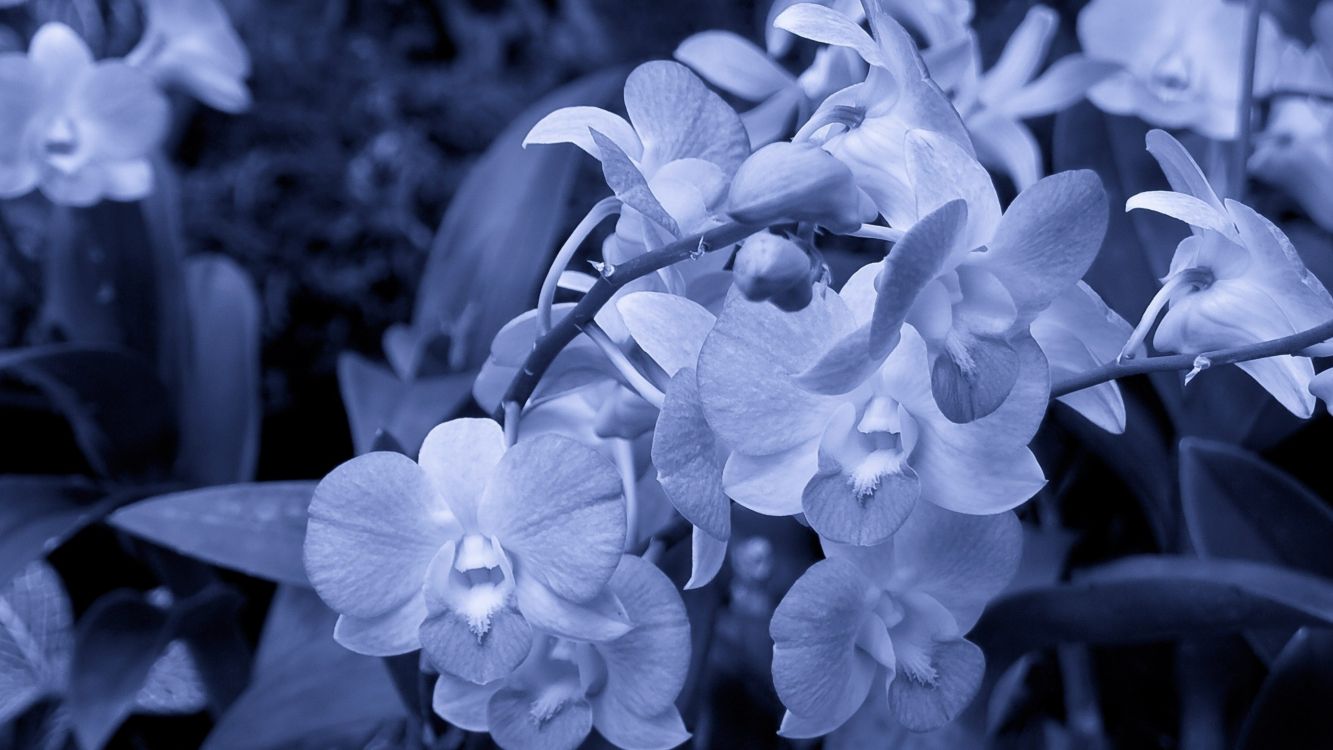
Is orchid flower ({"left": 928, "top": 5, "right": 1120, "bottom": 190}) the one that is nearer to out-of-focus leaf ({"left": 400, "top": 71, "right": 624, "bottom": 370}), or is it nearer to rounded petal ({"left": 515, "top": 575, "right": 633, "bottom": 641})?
out-of-focus leaf ({"left": 400, "top": 71, "right": 624, "bottom": 370})

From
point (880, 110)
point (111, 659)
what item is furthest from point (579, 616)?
point (111, 659)

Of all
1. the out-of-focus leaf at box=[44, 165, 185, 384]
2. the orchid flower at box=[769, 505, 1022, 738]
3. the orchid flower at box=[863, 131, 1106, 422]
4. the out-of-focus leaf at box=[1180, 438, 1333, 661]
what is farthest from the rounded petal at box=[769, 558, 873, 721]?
the out-of-focus leaf at box=[44, 165, 185, 384]

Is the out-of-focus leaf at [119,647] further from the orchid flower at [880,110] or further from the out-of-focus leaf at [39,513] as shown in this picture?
the orchid flower at [880,110]

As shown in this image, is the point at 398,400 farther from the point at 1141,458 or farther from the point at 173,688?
the point at 1141,458

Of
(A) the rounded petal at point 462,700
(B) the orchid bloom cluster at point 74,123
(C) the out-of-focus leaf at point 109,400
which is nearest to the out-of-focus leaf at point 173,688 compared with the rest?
(C) the out-of-focus leaf at point 109,400

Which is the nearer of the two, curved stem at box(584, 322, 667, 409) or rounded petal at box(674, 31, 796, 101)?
curved stem at box(584, 322, 667, 409)

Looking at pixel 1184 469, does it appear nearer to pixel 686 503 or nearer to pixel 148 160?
pixel 686 503

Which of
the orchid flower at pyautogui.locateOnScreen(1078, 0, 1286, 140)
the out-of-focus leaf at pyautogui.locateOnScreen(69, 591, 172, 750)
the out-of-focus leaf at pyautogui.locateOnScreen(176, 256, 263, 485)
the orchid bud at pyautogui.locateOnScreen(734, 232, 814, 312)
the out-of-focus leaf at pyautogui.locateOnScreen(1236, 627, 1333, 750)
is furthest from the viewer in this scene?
the out-of-focus leaf at pyautogui.locateOnScreen(176, 256, 263, 485)
